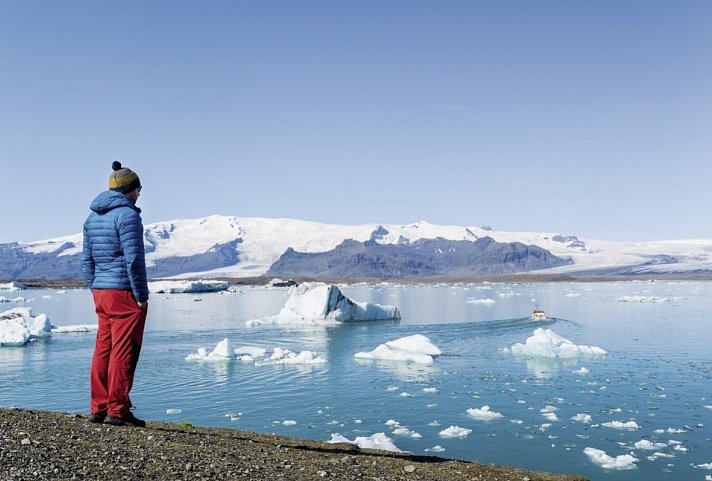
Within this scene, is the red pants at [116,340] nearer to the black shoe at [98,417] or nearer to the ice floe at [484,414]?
the black shoe at [98,417]

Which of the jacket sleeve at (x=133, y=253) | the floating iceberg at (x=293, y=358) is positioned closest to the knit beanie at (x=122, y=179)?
the jacket sleeve at (x=133, y=253)

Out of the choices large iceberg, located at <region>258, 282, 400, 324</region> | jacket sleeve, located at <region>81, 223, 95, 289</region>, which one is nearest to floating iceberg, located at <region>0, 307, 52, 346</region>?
large iceberg, located at <region>258, 282, 400, 324</region>

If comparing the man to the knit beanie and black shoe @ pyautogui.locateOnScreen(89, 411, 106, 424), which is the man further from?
black shoe @ pyautogui.locateOnScreen(89, 411, 106, 424)

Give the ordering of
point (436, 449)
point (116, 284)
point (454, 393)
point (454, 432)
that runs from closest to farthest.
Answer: point (116, 284) → point (436, 449) → point (454, 432) → point (454, 393)

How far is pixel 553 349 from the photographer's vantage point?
2609 cm

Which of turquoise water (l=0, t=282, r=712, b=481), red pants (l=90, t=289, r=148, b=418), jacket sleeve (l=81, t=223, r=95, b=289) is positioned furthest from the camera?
turquoise water (l=0, t=282, r=712, b=481)

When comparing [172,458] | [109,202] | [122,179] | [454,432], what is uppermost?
[122,179]

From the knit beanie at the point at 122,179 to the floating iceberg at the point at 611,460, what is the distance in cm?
985

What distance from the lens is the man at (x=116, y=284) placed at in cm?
679

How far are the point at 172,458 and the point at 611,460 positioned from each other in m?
9.09

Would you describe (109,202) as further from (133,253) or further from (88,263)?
(88,263)

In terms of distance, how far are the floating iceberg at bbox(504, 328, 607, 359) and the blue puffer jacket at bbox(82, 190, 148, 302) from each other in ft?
72.3

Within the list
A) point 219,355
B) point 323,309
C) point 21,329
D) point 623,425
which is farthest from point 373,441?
point 323,309

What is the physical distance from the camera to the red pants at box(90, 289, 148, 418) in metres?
6.89
